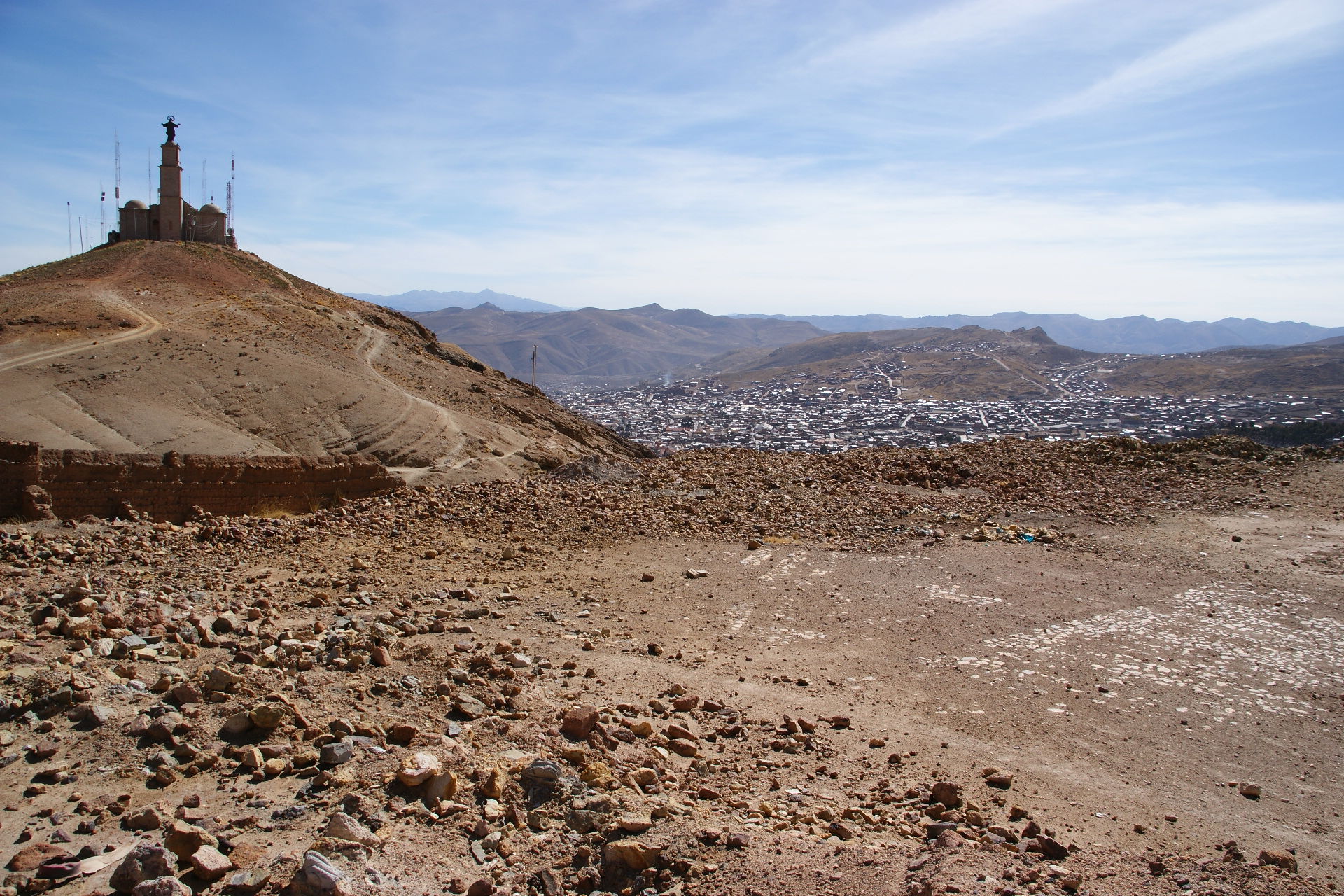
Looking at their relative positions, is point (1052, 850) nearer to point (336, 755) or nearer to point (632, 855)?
point (632, 855)

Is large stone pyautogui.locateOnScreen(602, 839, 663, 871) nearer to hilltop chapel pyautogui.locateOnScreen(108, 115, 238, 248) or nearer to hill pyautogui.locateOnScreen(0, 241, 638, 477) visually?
hill pyautogui.locateOnScreen(0, 241, 638, 477)

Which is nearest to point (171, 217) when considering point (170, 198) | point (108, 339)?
point (170, 198)

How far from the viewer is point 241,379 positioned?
20188 millimetres

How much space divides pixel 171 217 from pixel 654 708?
37.3 m

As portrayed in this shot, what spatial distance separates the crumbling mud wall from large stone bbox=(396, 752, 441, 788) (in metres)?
8.52

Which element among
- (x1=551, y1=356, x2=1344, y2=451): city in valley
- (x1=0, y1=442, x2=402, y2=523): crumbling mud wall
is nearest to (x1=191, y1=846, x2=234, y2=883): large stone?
(x1=0, y1=442, x2=402, y2=523): crumbling mud wall

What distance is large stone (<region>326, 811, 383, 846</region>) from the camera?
397 cm

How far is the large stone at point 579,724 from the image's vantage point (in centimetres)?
539

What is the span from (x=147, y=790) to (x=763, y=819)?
3.46 meters

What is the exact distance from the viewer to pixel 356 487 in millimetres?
13414

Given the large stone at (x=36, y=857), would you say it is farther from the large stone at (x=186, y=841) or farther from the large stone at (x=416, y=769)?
the large stone at (x=416, y=769)

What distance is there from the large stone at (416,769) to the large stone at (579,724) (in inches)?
38.9

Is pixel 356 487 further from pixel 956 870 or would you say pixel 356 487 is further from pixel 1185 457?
pixel 1185 457

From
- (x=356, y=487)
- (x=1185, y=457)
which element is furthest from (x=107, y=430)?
(x=1185, y=457)
